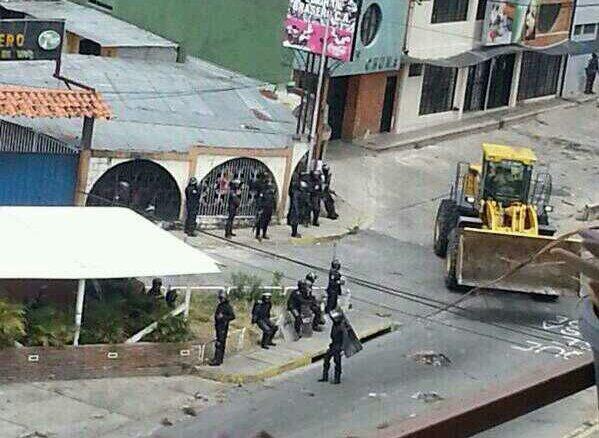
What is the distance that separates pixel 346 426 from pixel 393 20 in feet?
66.1

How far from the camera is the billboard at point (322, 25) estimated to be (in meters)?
30.5

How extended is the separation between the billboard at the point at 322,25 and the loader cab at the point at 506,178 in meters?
4.94

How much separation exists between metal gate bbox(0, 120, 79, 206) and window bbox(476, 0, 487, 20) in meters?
18.9

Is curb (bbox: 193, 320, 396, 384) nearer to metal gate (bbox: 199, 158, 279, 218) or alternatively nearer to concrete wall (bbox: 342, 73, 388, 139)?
metal gate (bbox: 199, 158, 279, 218)

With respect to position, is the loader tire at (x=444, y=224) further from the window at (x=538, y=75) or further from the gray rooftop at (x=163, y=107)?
the window at (x=538, y=75)

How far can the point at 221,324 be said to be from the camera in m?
21.4

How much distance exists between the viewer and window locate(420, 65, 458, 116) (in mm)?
40875

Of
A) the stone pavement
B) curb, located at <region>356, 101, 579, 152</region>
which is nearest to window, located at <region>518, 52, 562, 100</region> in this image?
curb, located at <region>356, 101, 579, 152</region>

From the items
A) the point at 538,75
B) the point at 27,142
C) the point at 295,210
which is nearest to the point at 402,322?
the point at 295,210

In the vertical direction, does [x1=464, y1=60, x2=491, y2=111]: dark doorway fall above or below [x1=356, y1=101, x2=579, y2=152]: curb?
above

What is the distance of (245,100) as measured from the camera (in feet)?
107

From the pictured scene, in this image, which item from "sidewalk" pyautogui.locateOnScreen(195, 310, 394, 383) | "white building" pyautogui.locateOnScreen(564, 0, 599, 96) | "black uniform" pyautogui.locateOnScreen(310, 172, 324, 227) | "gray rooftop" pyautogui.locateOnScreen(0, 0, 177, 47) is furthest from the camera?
"white building" pyautogui.locateOnScreen(564, 0, 599, 96)

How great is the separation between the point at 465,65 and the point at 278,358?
67.6 ft

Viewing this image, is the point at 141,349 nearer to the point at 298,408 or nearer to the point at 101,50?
the point at 298,408
